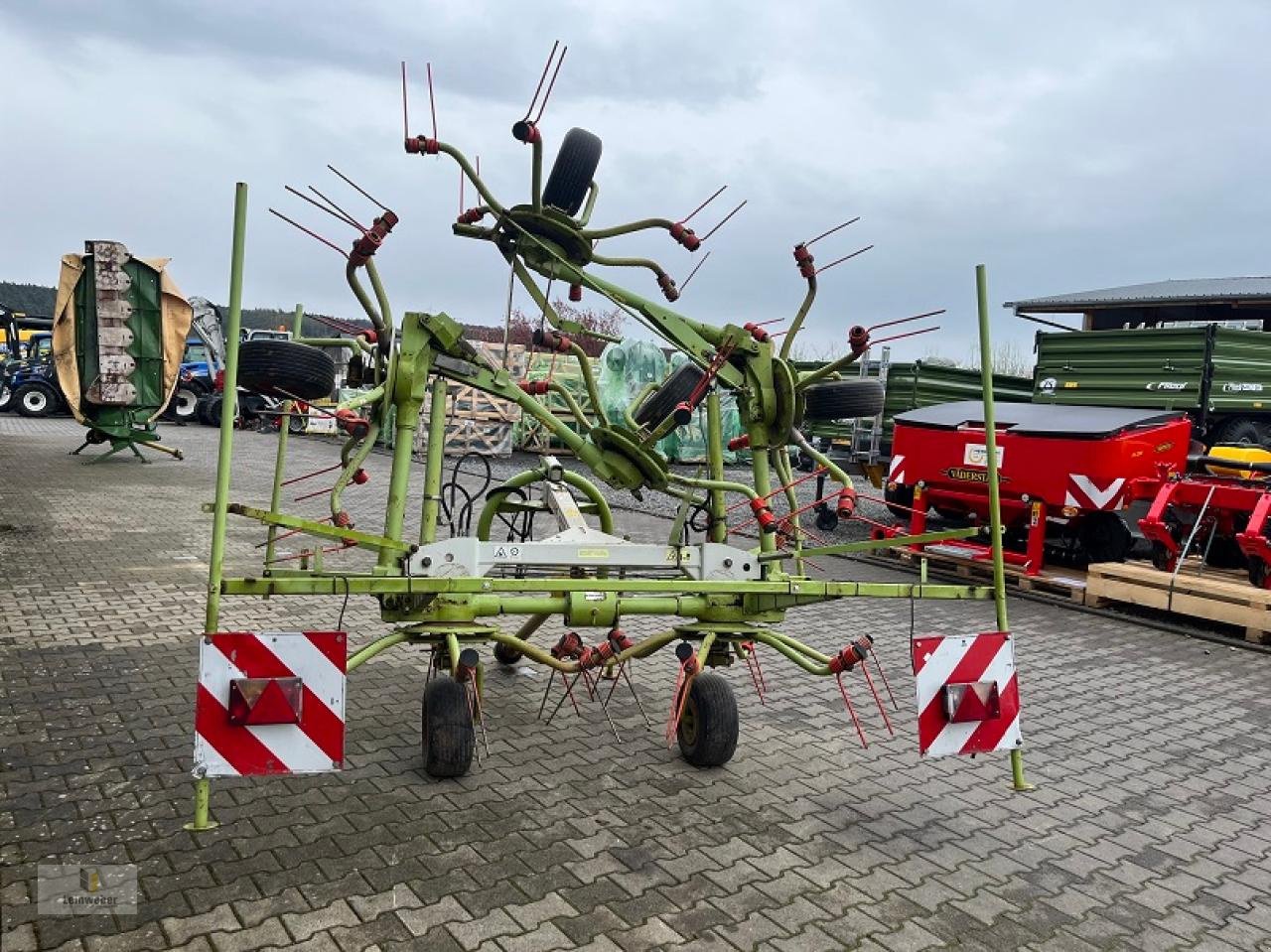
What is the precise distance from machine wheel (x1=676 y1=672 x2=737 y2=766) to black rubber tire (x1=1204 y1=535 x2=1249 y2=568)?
6.63 metres

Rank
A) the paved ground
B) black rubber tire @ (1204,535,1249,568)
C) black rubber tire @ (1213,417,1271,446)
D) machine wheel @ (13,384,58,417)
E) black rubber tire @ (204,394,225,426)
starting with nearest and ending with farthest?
the paved ground → black rubber tire @ (1204,535,1249,568) → black rubber tire @ (1213,417,1271,446) → machine wheel @ (13,384,58,417) → black rubber tire @ (204,394,225,426)

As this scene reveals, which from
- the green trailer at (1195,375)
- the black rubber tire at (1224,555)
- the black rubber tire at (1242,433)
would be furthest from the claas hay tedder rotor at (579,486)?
the black rubber tire at (1242,433)

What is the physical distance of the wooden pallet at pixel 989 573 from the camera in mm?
8938

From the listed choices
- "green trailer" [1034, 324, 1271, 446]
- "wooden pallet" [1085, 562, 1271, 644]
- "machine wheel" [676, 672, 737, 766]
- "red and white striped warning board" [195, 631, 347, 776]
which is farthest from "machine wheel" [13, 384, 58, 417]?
"red and white striped warning board" [195, 631, 347, 776]

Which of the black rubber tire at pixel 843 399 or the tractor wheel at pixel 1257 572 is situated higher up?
the black rubber tire at pixel 843 399

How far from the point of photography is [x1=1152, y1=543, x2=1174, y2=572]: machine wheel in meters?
8.85

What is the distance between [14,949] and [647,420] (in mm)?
2939

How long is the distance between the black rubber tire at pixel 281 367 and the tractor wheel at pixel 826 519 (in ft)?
25.3

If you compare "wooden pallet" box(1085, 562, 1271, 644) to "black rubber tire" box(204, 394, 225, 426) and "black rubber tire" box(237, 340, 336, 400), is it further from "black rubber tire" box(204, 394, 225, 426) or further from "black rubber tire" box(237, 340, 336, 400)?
"black rubber tire" box(204, 394, 225, 426)

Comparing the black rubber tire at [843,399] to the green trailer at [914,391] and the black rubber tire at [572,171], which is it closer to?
the black rubber tire at [572,171]

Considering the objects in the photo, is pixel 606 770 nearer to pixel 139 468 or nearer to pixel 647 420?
pixel 647 420

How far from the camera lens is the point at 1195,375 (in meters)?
11.7

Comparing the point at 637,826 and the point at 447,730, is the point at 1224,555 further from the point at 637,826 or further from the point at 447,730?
the point at 447,730

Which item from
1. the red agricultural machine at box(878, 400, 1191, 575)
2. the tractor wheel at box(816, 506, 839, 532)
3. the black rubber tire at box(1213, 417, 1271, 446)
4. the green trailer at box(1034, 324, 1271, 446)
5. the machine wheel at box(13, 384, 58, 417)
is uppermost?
the green trailer at box(1034, 324, 1271, 446)
